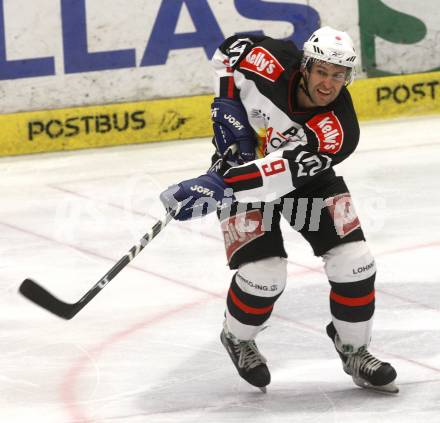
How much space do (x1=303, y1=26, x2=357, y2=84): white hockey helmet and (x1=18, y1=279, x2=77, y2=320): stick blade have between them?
1037mm

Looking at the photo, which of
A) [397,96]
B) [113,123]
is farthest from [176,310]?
[397,96]

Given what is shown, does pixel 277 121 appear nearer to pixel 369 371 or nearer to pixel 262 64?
pixel 262 64

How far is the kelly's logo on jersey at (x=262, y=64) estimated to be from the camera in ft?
12.3

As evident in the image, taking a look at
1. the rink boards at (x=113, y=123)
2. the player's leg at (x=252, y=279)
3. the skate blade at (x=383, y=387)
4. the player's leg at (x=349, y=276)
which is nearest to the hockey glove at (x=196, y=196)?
the player's leg at (x=252, y=279)

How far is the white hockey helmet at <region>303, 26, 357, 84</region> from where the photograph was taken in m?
3.54

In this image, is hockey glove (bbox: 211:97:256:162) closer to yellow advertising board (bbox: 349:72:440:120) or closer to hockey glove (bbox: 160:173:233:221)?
hockey glove (bbox: 160:173:233:221)

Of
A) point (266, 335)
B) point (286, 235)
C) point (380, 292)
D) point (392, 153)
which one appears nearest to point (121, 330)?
point (266, 335)

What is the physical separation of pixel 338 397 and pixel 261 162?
0.75 meters

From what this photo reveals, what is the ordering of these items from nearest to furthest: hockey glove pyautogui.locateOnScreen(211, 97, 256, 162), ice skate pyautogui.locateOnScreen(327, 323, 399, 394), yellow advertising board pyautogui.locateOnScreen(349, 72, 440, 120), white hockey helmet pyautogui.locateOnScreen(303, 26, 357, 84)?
white hockey helmet pyautogui.locateOnScreen(303, 26, 357, 84) → ice skate pyautogui.locateOnScreen(327, 323, 399, 394) → hockey glove pyautogui.locateOnScreen(211, 97, 256, 162) → yellow advertising board pyautogui.locateOnScreen(349, 72, 440, 120)

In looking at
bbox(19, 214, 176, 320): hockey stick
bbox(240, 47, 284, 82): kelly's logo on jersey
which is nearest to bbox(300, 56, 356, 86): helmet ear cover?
bbox(240, 47, 284, 82): kelly's logo on jersey

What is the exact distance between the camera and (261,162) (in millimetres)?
3576

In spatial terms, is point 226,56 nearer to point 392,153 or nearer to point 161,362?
point 161,362

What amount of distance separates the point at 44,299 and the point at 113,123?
4.04 meters

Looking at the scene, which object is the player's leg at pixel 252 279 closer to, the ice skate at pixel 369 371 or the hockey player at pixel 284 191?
the hockey player at pixel 284 191
